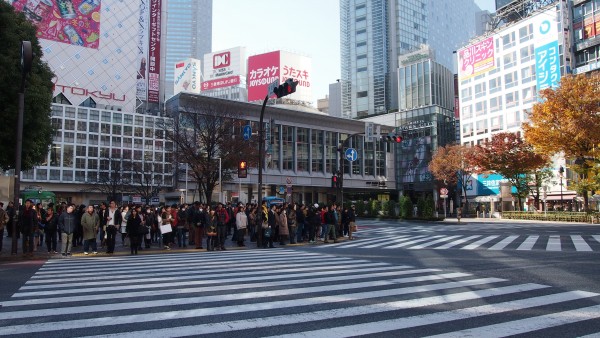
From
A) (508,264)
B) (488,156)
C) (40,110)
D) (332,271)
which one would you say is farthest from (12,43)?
(488,156)

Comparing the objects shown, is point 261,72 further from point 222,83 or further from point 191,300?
point 191,300

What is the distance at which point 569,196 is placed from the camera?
5109 cm

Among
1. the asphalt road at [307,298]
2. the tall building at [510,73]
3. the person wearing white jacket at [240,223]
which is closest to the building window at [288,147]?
the tall building at [510,73]

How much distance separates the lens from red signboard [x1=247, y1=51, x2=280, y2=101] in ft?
247

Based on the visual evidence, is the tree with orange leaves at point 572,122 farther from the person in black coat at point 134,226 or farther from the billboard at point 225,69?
the billboard at point 225,69

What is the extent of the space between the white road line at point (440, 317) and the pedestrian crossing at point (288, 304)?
13 mm

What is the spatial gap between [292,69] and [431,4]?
5021cm

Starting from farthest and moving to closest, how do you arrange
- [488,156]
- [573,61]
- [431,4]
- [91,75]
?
[431,4] → [91,75] → [573,61] → [488,156]

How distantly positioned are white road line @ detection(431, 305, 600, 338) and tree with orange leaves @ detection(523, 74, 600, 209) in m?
26.8

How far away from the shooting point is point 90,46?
73.2m

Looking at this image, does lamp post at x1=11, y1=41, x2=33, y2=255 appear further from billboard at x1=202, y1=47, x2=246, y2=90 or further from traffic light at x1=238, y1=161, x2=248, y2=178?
billboard at x1=202, y1=47, x2=246, y2=90

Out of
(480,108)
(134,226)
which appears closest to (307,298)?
(134,226)

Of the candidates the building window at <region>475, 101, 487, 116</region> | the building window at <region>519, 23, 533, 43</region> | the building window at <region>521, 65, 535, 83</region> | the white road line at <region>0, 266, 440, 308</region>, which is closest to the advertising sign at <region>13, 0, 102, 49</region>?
the building window at <region>475, 101, 487, 116</region>

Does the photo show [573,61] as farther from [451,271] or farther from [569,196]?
[451,271]
